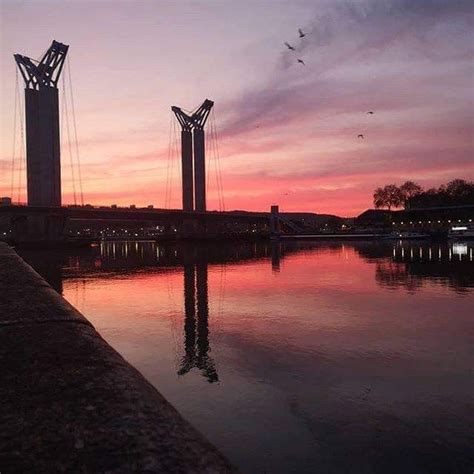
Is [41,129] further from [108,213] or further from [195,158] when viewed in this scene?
[195,158]

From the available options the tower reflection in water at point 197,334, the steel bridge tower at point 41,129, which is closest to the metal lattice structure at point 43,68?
the steel bridge tower at point 41,129

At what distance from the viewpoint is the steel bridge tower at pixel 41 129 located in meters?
121

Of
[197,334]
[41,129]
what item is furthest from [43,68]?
[197,334]

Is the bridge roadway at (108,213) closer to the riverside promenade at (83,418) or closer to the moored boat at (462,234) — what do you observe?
the moored boat at (462,234)

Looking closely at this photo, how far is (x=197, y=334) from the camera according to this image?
17500 mm

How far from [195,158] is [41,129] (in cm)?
6952

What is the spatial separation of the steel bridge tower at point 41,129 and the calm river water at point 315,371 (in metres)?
104

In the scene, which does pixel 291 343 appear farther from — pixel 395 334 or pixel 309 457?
pixel 309 457

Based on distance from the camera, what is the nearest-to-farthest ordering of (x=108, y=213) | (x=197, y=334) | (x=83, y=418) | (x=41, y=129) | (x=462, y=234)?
(x=83, y=418) → (x=197, y=334) → (x=41, y=129) → (x=108, y=213) → (x=462, y=234)

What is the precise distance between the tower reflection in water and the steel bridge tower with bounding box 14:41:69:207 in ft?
336

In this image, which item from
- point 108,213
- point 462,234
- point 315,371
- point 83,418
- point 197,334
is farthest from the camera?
point 462,234

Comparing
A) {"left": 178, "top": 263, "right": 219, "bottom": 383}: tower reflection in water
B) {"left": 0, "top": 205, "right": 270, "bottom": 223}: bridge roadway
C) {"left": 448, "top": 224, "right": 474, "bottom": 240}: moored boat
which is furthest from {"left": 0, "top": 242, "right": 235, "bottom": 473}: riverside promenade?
{"left": 448, "top": 224, "right": 474, "bottom": 240}: moored boat

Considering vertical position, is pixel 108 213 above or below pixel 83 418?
above

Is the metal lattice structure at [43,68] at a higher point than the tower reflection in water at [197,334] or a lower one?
higher
